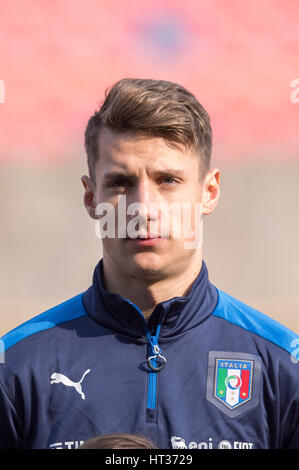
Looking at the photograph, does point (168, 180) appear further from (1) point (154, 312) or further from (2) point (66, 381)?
(2) point (66, 381)

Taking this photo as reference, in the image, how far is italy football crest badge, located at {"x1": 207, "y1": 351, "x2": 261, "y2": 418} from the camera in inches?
102

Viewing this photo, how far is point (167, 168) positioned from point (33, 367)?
0.92m

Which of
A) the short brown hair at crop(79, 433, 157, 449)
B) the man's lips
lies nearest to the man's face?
the man's lips

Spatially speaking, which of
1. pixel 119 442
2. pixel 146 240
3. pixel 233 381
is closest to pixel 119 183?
pixel 146 240

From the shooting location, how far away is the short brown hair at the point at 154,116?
8.70 ft

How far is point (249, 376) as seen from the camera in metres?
2.62

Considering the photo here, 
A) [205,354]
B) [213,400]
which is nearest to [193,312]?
[205,354]

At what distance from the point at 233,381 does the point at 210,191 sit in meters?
0.78

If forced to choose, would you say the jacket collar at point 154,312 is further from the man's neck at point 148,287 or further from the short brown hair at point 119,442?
the short brown hair at point 119,442

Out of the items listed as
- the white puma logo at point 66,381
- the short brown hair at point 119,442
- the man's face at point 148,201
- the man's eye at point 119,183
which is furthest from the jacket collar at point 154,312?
the short brown hair at point 119,442

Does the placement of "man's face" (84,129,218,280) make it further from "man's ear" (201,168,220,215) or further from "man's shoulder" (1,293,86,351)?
"man's shoulder" (1,293,86,351)

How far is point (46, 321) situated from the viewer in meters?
2.81

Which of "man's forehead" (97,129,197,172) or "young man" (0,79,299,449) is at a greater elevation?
"man's forehead" (97,129,197,172)
